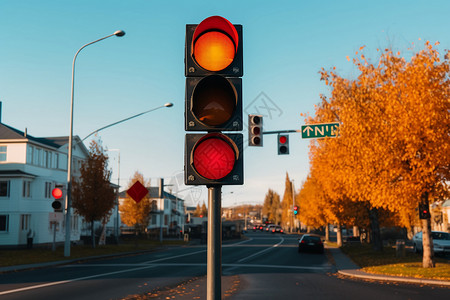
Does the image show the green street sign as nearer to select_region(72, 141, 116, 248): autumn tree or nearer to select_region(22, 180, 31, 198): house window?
select_region(72, 141, 116, 248): autumn tree

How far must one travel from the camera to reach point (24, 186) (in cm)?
4178

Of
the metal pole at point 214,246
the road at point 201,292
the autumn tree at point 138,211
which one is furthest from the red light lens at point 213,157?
the autumn tree at point 138,211

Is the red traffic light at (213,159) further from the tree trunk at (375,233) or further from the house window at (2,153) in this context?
the house window at (2,153)

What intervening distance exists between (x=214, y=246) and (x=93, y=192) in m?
37.5

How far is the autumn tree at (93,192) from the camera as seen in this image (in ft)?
128

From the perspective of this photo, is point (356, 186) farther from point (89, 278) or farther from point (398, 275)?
point (89, 278)

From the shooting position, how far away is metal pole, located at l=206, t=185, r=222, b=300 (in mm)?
3439

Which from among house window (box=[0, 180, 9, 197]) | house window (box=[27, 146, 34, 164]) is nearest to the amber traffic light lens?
house window (box=[0, 180, 9, 197])

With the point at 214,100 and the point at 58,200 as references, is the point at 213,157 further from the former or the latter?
the point at 58,200

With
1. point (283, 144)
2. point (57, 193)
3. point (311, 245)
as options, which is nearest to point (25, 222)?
point (57, 193)

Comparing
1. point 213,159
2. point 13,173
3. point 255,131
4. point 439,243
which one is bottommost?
point 439,243

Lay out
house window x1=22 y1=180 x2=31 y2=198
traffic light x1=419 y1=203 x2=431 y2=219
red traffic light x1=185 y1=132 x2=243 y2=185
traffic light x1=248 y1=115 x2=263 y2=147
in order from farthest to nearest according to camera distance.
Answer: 1. house window x1=22 y1=180 x2=31 y2=198
2. traffic light x1=419 y1=203 x2=431 y2=219
3. traffic light x1=248 y1=115 x2=263 y2=147
4. red traffic light x1=185 y1=132 x2=243 y2=185

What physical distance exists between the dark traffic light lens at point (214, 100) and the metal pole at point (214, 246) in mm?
565

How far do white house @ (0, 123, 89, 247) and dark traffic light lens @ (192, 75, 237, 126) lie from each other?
37.7m
